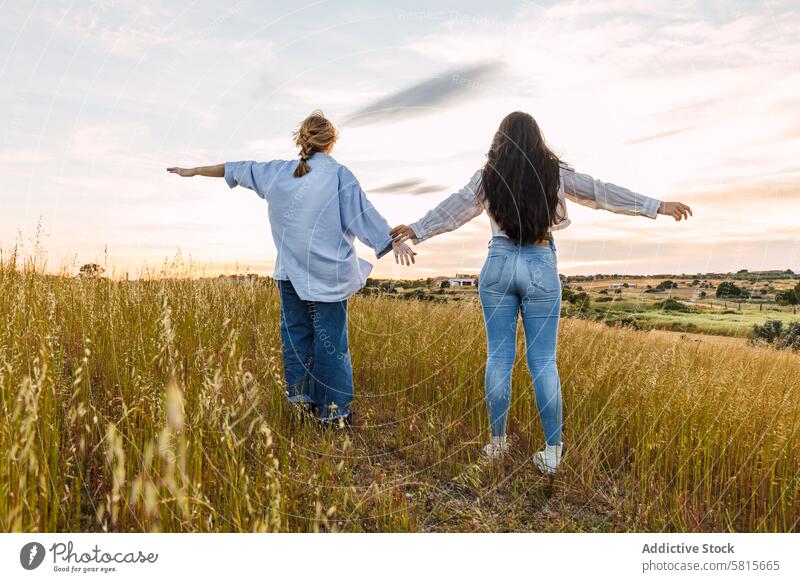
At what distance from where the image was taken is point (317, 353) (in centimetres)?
417

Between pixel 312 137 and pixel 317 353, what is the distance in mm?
1640

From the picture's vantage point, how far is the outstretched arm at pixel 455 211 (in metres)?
3.46

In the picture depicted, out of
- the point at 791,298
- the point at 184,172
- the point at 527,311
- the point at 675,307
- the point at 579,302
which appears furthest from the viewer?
the point at 791,298

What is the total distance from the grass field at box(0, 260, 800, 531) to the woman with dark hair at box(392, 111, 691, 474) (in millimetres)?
436

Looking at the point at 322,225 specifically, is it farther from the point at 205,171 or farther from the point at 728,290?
the point at 728,290

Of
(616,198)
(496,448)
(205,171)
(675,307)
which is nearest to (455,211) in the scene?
(616,198)

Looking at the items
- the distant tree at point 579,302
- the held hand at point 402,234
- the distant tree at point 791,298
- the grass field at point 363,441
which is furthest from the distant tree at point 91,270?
the distant tree at point 791,298

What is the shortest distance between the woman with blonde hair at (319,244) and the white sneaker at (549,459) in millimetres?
1464

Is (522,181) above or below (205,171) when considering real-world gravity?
below

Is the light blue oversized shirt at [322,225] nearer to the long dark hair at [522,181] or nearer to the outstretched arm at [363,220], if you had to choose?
the outstretched arm at [363,220]
